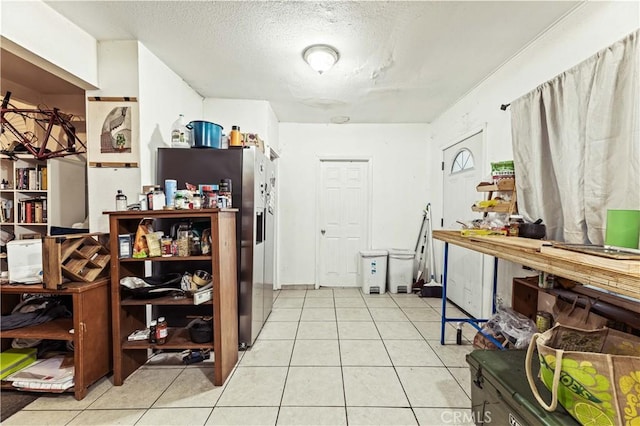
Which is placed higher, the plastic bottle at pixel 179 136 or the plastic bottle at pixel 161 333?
the plastic bottle at pixel 179 136

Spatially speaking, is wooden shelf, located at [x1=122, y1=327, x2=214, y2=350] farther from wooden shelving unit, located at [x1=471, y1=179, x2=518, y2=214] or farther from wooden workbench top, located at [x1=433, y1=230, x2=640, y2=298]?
wooden shelving unit, located at [x1=471, y1=179, x2=518, y2=214]

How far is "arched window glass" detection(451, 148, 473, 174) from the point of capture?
2945 millimetres

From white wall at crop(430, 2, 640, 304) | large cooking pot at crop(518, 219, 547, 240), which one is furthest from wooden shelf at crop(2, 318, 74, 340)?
white wall at crop(430, 2, 640, 304)

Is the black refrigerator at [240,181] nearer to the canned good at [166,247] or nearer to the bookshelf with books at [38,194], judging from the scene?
the canned good at [166,247]

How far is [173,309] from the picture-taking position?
2166mm

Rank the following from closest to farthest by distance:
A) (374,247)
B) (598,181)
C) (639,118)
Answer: (639,118)
(598,181)
(374,247)

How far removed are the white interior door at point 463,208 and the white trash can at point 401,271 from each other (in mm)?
528

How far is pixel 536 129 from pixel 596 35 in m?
0.56

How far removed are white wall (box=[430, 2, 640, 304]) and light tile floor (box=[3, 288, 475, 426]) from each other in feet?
3.33

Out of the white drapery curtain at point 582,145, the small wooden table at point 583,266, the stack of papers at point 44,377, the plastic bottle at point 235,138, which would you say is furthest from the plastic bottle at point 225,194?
the white drapery curtain at point 582,145

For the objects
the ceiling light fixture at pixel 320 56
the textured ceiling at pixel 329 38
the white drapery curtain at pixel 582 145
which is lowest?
the white drapery curtain at pixel 582 145

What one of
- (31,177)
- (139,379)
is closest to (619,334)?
(139,379)

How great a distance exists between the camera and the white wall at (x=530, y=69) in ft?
4.82

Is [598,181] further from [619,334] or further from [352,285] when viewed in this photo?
[352,285]
